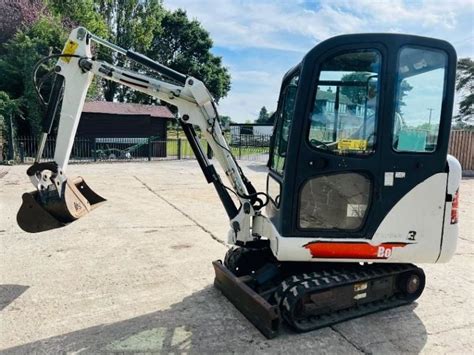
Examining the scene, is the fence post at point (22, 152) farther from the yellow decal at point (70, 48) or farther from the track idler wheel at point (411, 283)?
the track idler wheel at point (411, 283)

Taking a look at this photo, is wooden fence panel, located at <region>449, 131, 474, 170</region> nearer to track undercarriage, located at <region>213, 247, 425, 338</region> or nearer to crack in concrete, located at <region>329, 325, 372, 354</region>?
track undercarriage, located at <region>213, 247, 425, 338</region>

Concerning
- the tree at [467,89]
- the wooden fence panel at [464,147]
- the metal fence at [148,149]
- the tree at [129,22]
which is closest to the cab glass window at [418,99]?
the metal fence at [148,149]

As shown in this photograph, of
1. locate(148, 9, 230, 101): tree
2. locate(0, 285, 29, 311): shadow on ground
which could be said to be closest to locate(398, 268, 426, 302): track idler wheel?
locate(0, 285, 29, 311): shadow on ground

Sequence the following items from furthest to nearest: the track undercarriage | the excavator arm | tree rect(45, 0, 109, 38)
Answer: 1. tree rect(45, 0, 109, 38)
2. the excavator arm
3. the track undercarriage

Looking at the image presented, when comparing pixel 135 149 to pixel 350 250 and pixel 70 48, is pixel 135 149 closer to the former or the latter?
pixel 70 48

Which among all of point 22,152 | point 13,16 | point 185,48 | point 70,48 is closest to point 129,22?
point 185,48

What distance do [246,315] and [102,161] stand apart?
16.4 metres

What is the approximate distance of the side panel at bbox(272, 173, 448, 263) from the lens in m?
3.40

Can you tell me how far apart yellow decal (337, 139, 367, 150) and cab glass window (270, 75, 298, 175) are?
594mm

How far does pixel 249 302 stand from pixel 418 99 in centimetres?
228

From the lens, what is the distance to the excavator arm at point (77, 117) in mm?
3736

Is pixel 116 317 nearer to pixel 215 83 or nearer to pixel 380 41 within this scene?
pixel 380 41

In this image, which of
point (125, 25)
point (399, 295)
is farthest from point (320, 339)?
point (125, 25)

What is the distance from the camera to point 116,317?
142 inches
